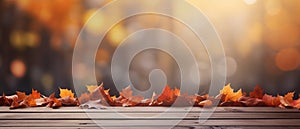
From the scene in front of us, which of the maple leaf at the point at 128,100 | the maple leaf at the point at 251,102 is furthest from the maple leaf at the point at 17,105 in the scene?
the maple leaf at the point at 251,102

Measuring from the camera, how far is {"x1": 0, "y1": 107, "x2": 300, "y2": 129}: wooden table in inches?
44.0

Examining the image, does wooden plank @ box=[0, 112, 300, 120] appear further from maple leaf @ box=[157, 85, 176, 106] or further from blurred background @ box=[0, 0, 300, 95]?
blurred background @ box=[0, 0, 300, 95]

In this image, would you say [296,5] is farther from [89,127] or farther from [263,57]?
[89,127]

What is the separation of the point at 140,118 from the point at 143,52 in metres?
0.92

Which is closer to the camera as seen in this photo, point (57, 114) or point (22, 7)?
point (57, 114)

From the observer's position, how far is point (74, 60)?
83.2 inches

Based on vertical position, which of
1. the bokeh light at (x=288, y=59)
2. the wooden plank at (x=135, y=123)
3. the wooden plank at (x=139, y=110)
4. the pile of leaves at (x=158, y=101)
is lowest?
the wooden plank at (x=135, y=123)

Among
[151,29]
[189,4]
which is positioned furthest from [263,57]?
[151,29]

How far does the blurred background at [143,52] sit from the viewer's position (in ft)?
6.87

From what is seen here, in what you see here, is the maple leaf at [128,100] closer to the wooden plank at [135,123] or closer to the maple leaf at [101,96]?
the maple leaf at [101,96]

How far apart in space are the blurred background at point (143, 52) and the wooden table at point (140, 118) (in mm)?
644

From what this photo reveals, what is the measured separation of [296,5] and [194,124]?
52.0 inches

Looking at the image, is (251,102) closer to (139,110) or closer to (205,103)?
(205,103)

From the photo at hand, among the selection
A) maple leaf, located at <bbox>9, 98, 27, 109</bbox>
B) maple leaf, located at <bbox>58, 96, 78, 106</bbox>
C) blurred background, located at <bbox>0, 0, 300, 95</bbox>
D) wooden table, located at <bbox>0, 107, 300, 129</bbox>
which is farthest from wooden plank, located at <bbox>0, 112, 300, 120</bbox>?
blurred background, located at <bbox>0, 0, 300, 95</bbox>
